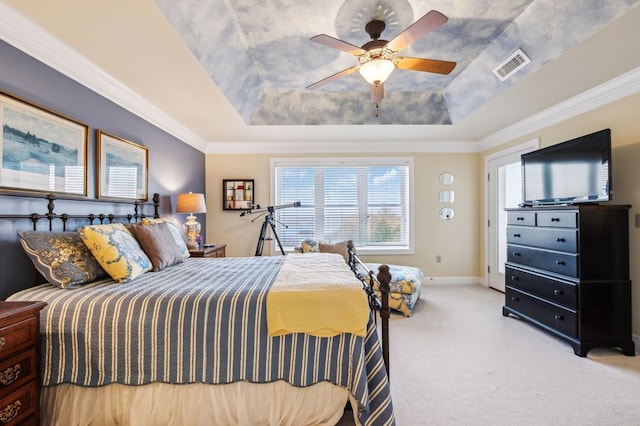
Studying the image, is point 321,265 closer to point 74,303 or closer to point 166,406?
point 166,406

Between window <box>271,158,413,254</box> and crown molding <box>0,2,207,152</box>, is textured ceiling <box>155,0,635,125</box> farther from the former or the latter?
window <box>271,158,413,254</box>

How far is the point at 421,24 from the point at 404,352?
2.45 m

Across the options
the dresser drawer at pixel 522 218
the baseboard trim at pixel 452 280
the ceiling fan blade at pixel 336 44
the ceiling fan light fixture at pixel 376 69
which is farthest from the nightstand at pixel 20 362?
the baseboard trim at pixel 452 280

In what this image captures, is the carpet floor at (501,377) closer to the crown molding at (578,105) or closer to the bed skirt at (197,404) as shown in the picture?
the bed skirt at (197,404)

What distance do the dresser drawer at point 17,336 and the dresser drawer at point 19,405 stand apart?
20 centimetres

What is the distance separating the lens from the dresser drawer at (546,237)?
2.57 metres

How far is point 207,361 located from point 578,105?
4.05 metres

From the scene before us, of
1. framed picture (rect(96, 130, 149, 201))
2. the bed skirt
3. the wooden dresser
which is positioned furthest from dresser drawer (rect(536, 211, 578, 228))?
framed picture (rect(96, 130, 149, 201))

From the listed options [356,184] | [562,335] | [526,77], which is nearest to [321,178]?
[356,184]

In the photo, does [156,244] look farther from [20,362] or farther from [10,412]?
[10,412]

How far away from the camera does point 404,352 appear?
8.32ft

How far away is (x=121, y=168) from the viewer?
2.73m

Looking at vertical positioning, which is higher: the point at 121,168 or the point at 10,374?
the point at 121,168

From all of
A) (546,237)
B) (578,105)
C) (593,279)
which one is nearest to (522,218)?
(546,237)
